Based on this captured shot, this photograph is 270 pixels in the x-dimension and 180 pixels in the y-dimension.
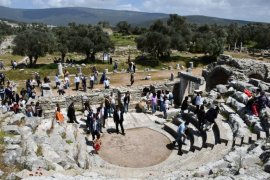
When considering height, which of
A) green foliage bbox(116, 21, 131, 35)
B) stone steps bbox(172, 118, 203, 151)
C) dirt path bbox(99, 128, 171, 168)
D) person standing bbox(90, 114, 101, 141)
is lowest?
dirt path bbox(99, 128, 171, 168)

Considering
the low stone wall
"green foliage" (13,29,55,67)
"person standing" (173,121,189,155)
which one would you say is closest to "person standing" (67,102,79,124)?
the low stone wall

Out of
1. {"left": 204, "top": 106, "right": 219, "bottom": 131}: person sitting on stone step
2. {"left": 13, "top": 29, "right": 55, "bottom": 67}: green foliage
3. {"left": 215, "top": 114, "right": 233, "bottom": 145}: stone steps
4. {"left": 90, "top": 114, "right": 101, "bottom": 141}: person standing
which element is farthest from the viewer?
{"left": 13, "top": 29, "right": 55, "bottom": 67}: green foliage

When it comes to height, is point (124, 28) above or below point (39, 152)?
above

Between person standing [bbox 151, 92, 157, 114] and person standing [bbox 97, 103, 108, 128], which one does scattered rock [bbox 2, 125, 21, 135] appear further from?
person standing [bbox 151, 92, 157, 114]

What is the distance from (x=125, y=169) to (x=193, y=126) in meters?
6.37

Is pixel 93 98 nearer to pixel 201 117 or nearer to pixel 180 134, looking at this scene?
pixel 201 117

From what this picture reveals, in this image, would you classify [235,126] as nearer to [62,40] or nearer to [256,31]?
[62,40]

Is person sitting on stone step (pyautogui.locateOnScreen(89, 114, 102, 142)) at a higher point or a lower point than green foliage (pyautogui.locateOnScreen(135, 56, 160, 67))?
lower

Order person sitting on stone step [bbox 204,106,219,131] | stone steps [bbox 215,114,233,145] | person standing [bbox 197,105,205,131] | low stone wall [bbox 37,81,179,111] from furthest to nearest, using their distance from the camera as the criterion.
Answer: low stone wall [bbox 37,81,179,111]
person standing [bbox 197,105,205,131]
person sitting on stone step [bbox 204,106,219,131]
stone steps [bbox 215,114,233,145]

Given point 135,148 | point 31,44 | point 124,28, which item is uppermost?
point 124,28

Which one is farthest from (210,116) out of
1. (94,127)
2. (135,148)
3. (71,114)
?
A: (71,114)

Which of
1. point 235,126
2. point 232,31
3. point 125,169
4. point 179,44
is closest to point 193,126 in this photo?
point 235,126

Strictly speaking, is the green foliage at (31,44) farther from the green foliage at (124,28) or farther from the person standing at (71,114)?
the green foliage at (124,28)

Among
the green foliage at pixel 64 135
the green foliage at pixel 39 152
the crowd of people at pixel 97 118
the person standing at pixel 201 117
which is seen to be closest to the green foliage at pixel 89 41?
the crowd of people at pixel 97 118
